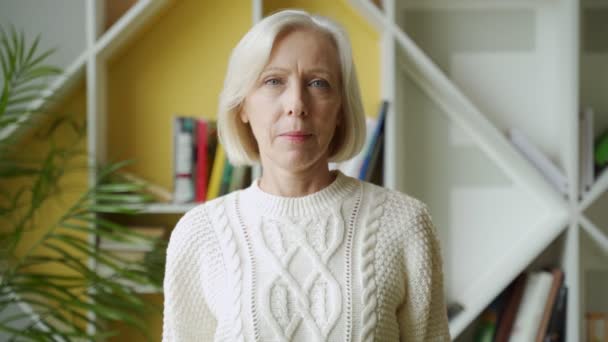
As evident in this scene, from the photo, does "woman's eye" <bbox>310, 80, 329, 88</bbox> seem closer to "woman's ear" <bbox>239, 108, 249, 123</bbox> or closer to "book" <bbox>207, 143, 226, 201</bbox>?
"woman's ear" <bbox>239, 108, 249, 123</bbox>

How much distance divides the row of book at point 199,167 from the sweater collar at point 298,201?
866 millimetres

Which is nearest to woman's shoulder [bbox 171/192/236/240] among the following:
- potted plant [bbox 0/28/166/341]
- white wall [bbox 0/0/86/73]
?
potted plant [bbox 0/28/166/341]

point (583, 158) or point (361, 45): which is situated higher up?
point (361, 45)

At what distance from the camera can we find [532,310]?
1.97 m

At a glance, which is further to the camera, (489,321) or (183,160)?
(489,321)

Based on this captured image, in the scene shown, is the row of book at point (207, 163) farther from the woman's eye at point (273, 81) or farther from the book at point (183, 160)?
the woman's eye at point (273, 81)

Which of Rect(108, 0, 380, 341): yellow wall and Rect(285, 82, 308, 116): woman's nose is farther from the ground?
Rect(108, 0, 380, 341): yellow wall

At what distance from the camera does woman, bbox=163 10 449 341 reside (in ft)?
3.21

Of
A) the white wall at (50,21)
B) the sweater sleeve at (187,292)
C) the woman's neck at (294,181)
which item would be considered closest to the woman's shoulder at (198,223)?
the sweater sleeve at (187,292)

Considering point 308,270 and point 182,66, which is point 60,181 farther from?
point 308,270

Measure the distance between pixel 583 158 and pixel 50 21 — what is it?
5.70ft

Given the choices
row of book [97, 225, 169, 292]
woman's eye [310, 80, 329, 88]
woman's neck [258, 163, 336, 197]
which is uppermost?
woman's eye [310, 80, 329, 88]

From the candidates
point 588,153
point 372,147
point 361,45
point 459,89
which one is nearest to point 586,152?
point 588,153

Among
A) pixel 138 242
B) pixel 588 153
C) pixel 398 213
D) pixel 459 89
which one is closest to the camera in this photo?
pixel 398 213
